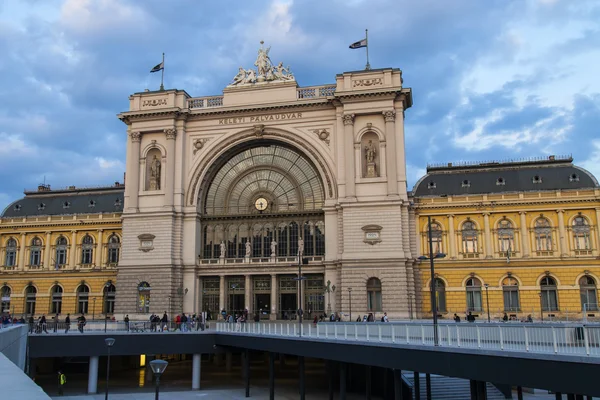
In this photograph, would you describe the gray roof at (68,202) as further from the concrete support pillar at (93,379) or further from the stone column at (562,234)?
the stone column at (562,234)

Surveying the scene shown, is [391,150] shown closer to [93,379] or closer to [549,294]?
[549,294]

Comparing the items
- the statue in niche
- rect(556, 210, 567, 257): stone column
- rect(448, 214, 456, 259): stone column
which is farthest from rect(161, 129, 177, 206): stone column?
rect(556, 210, 567, 257): stone column

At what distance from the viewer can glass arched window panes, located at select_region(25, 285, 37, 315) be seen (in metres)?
74.9

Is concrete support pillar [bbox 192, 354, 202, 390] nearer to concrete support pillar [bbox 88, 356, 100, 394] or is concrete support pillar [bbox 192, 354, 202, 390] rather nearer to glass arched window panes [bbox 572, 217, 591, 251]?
concrete support pillar [bbox 88, 356, 100, 394]

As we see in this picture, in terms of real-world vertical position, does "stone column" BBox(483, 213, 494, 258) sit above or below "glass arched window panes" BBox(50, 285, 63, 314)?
above

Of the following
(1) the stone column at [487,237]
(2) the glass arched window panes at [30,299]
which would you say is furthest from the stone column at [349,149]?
(2) the glass arched window panes at [30,299]

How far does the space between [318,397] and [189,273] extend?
27.3 m

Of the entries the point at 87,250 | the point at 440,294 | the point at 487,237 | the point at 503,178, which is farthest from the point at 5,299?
the point at 503,178

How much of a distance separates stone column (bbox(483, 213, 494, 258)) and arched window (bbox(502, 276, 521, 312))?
3118 millimetres

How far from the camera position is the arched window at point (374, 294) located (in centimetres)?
5928

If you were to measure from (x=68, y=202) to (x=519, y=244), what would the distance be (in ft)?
194

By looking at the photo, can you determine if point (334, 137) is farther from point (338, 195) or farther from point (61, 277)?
point (61, 277)

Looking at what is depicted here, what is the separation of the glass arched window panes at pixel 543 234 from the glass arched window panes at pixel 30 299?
201 feet

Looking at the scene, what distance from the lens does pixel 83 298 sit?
242ft
